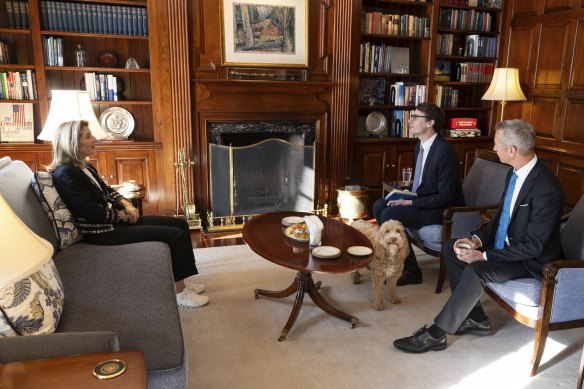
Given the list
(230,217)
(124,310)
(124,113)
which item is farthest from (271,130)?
(124,310)

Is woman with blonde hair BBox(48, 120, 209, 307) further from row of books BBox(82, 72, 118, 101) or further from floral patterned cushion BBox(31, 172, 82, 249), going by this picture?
row of books BBox(82, 72, 118, 101)

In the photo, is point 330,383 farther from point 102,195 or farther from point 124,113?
point 124,113

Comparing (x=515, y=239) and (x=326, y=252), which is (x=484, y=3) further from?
(x=326, y=252)

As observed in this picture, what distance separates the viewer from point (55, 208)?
246cm

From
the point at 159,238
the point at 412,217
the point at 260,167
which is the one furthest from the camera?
the point at 260,167

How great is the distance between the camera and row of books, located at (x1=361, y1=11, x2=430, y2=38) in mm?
4660

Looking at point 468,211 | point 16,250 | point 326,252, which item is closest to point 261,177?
point 468,211

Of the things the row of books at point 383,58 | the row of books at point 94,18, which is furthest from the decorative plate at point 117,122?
the row of books at point 383,58

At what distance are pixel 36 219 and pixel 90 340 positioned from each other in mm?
1123

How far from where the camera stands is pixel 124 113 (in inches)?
168

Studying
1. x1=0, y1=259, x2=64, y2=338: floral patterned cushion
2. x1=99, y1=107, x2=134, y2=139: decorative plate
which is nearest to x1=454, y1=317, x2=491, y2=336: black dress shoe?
x1=0, y1=259, x2=64, y2=338: floral patterned cushion

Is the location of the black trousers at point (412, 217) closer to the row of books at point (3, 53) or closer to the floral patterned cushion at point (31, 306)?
the floral patterned cushion at point (31, 306)

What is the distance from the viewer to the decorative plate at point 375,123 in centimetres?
497

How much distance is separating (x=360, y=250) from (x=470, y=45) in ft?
12.0
